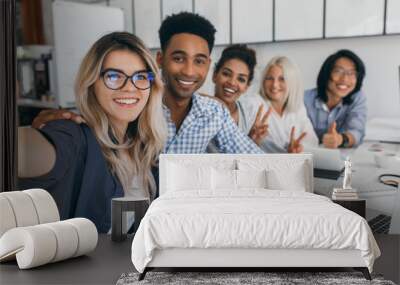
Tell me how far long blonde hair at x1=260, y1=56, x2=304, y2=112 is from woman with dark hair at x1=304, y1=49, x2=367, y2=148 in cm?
10

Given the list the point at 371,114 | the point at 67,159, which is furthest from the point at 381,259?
the point at 67,159

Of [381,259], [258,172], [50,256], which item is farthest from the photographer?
[258,172]

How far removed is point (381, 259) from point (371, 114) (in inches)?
84.3

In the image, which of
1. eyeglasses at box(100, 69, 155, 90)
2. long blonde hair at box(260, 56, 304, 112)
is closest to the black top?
eyeglasses at box(100, 69, 155, 90)

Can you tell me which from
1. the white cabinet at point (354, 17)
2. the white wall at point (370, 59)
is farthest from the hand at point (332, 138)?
the white cabinet at point (354, 17)

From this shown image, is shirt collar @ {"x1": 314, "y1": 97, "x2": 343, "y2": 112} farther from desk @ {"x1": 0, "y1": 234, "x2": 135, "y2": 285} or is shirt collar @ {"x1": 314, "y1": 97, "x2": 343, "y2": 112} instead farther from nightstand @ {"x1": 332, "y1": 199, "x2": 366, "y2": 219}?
desk @ {"x1": 0, "y1": 234, "x2": 135, "y2": 285}

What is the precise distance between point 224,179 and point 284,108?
4.80ft

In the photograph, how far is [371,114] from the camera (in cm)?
777

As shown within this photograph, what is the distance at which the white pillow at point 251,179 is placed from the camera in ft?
23.2

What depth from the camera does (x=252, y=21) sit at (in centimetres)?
799

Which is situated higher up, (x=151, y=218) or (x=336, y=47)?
(x=336, y=47)

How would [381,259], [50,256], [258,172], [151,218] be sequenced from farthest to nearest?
[258,172] < [381,259] < [50,256] < [151,218]

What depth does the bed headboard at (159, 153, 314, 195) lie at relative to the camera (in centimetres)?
747

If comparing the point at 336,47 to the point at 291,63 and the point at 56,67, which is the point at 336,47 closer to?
the point at 291,63
